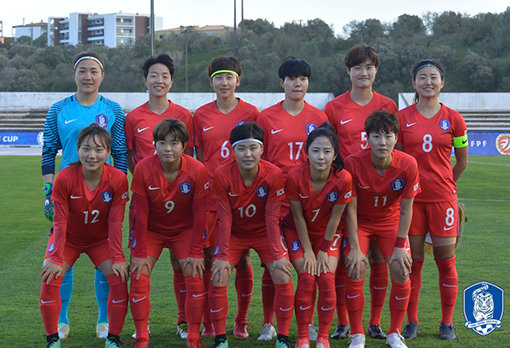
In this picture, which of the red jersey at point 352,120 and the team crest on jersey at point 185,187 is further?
the red jersey at point 352,120

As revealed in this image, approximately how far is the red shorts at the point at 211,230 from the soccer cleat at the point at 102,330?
34.5 inches

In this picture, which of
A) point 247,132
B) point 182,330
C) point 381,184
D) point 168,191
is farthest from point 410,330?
point 168,191

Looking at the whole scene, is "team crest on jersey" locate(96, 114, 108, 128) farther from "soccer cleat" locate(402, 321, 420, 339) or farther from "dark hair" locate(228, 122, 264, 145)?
"soccer cleat" locate(402, 321, 420, 339)

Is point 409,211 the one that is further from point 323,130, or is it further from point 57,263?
point 57,263

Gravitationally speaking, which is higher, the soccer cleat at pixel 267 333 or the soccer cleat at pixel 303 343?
the soccer cleat at pixel 303 343

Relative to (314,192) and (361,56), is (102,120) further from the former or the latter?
(361,56)

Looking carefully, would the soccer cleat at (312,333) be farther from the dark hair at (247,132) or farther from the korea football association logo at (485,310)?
the dark hair at (247,132)

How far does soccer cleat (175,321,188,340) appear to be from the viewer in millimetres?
4543

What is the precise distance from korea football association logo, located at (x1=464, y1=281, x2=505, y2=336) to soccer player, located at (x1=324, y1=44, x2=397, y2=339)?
57 centimetres

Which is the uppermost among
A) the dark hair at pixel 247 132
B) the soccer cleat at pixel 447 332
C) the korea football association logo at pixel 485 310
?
the dark hair at pixel 247 132

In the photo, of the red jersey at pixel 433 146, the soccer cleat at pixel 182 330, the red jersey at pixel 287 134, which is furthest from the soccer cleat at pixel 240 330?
the red jersey at pixel 433 146

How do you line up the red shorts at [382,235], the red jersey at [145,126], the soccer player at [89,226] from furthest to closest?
the red jersey at [145,126]
the red shorts at [382,235]
the soccer player at [89,226]

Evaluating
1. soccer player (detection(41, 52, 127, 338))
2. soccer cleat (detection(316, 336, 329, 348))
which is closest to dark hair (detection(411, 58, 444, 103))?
soccer cleat (detection(316, 336, 329, 348))

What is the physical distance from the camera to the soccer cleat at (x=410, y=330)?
4527 millimetres
